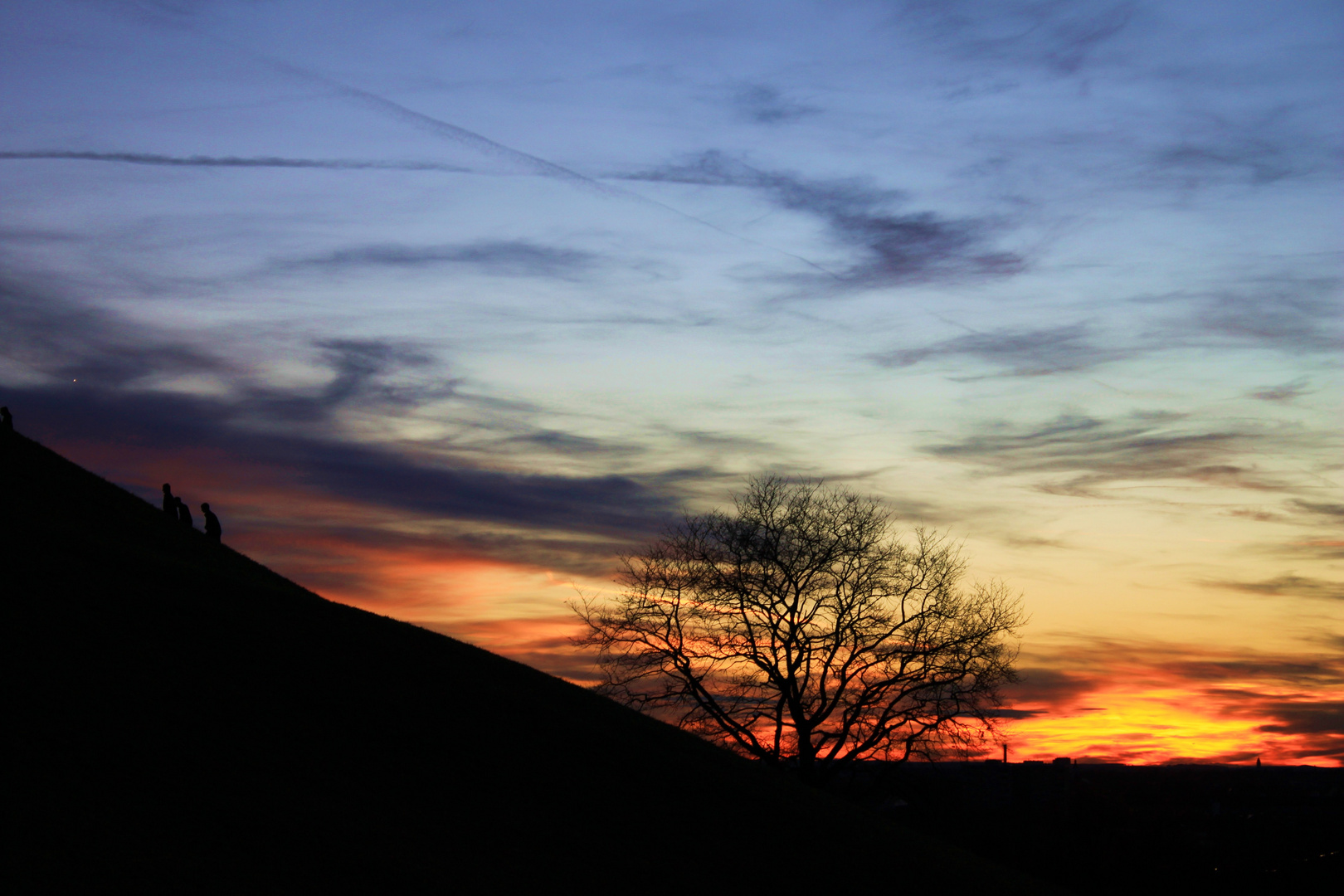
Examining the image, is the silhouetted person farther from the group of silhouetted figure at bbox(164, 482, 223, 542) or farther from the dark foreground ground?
the dark foreground ground

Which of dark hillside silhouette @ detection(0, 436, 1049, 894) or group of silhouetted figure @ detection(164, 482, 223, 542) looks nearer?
dark hillside silhouette @ detection(0, 436, 1049, 894)

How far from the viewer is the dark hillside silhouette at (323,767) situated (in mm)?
15539

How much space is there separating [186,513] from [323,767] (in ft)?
89.5

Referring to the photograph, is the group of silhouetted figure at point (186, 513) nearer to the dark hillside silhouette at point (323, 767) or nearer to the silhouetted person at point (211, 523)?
the silhouetted person at point (211, 523)

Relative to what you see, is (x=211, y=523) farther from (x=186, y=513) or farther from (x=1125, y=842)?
(x=1125, y=842)

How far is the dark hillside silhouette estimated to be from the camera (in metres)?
15.5

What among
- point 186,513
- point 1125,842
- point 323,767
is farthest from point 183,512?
point 1125,842

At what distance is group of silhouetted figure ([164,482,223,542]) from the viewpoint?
4262cm

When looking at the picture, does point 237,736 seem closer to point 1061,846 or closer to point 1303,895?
point 1061,846

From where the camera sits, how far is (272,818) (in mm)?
16844

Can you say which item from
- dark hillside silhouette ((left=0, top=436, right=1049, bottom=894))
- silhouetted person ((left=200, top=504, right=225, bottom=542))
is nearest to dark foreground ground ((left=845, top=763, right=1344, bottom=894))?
dark hillside silhouette ((left=0, top=436, right=1049, bottom=894))

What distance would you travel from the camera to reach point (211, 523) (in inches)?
1689

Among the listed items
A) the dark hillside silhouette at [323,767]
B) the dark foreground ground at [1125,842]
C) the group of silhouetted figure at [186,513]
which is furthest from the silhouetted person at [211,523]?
the dark foreground ground at [1125,842]

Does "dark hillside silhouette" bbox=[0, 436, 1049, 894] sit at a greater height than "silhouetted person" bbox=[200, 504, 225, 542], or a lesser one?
lesser
